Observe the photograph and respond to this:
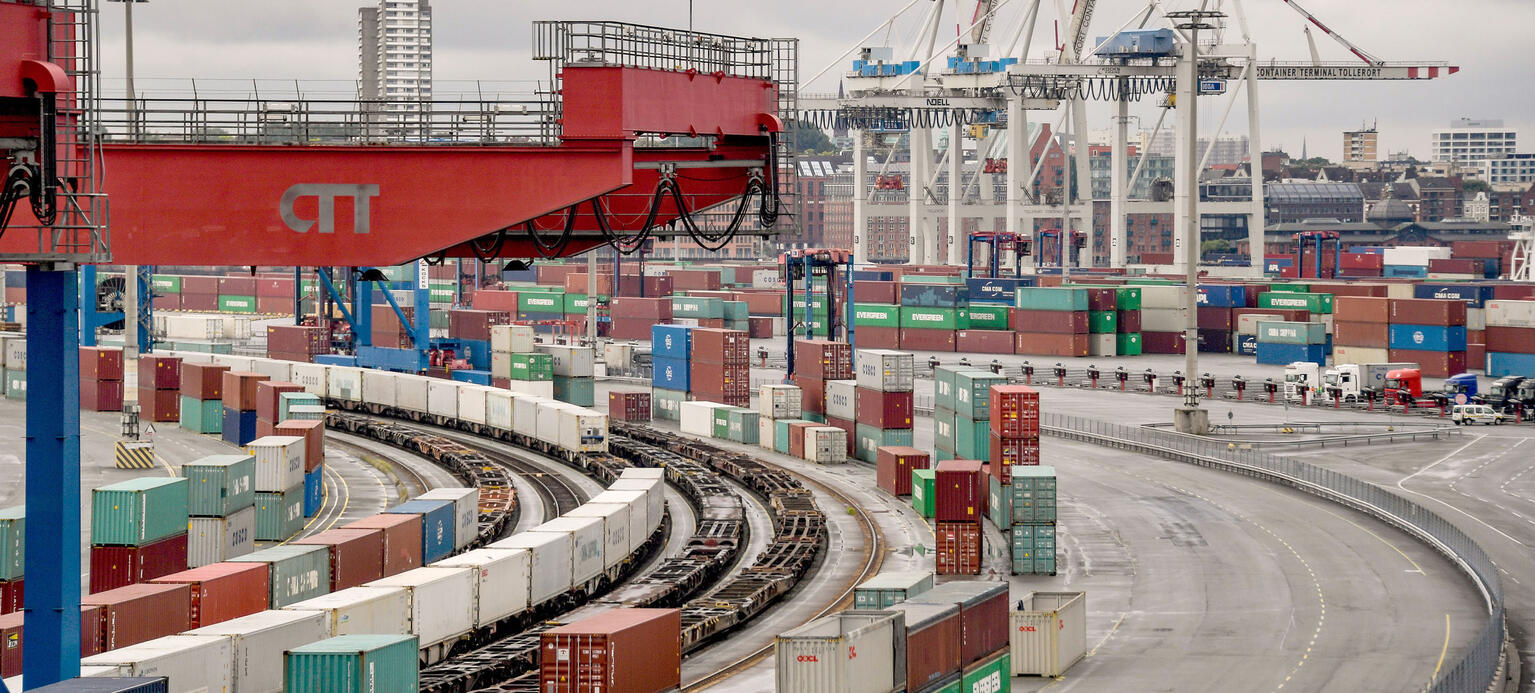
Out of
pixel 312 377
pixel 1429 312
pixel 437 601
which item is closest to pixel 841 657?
pixel 437 601

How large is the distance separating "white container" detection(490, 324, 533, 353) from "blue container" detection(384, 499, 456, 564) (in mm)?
44832

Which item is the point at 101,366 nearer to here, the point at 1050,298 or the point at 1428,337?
the point at 1050,298

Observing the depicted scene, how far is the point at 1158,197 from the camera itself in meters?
172

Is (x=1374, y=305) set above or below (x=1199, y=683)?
above

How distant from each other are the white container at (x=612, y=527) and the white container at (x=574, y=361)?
4410 cm

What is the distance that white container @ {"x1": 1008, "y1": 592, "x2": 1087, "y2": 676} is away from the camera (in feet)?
124

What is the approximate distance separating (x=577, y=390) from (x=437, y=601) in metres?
57.5

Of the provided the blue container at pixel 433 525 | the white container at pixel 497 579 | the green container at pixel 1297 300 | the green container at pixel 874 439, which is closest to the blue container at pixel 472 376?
the green container at pixel 874 439

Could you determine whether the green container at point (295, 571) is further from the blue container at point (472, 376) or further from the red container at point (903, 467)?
the blue container at point (472, 376)

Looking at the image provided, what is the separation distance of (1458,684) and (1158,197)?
143m

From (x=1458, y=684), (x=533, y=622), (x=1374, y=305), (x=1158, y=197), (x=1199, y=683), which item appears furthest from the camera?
(x=1158, y=197)

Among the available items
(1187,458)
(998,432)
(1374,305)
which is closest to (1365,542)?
(998,432)

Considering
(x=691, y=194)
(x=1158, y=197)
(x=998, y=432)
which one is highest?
(x=1158, y=197)

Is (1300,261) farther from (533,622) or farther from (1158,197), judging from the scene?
(533,622)
